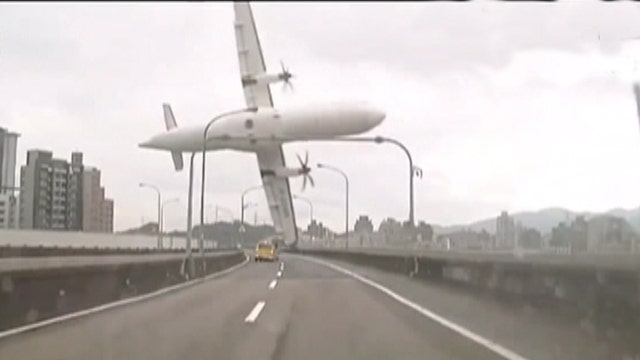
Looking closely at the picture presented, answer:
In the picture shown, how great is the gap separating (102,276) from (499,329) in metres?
10.3

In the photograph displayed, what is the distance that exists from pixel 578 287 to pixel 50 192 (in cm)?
2191

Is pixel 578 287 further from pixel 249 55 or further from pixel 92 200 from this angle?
pixel 92 200

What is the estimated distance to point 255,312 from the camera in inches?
754

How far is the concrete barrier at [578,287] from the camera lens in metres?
11.5

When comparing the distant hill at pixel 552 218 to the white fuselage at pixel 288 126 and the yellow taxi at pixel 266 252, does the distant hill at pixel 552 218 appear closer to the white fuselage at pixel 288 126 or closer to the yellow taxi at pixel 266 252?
the white fuselage at pixel 288 126

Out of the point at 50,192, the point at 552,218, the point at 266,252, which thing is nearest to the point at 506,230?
the point at 552,218

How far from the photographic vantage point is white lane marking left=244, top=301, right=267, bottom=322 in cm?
1731

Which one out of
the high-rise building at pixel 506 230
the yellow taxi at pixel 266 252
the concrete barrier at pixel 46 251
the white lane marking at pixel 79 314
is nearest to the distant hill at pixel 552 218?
the high-rise building at pixel 506 230

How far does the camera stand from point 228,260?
192 ft

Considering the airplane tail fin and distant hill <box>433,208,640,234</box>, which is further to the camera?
the airplane tail fin

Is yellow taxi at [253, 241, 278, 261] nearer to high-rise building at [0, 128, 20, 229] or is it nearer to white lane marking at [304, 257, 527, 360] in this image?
high-rise building at [0, 128, 20, 229]

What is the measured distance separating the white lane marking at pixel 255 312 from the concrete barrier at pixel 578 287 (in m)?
5.22

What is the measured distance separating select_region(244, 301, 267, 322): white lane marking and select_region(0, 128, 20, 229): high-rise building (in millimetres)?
6481

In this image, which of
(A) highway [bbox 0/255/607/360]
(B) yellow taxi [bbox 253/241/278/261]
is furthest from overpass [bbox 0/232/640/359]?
(B) yellow taxi [bbox 253/241/278/261]
